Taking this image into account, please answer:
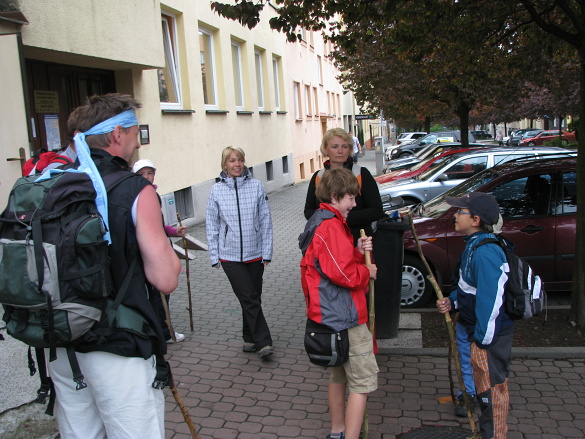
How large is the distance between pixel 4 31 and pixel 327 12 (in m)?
3.56

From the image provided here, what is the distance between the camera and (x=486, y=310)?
10.3 feet

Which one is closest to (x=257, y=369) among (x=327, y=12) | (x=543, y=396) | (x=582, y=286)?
(x=543, y=396)

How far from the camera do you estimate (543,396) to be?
4160 mm

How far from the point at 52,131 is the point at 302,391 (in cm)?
592

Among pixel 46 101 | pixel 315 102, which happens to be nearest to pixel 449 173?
pixel 46 101

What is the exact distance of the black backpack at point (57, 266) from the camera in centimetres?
206

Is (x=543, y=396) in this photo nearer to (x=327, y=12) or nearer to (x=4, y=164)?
(x=327, y=12)

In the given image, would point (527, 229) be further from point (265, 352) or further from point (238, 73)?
point (238, 73)

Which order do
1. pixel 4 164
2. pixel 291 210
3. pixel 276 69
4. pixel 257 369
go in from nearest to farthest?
pixel 257 369
pixel 4 164
pixel 291 210
pixel 276 69

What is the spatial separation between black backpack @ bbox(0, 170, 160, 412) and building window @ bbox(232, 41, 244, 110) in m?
15.1

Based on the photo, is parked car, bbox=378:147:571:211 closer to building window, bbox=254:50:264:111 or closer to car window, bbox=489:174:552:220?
car window, bbox=489:174:552:220

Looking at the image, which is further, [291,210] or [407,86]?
[407,86]

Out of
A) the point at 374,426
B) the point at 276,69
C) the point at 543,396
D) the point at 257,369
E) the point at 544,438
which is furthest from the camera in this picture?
the point at 276,69

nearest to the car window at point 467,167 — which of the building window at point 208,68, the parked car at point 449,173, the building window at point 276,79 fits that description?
the parked car at point 449,173
